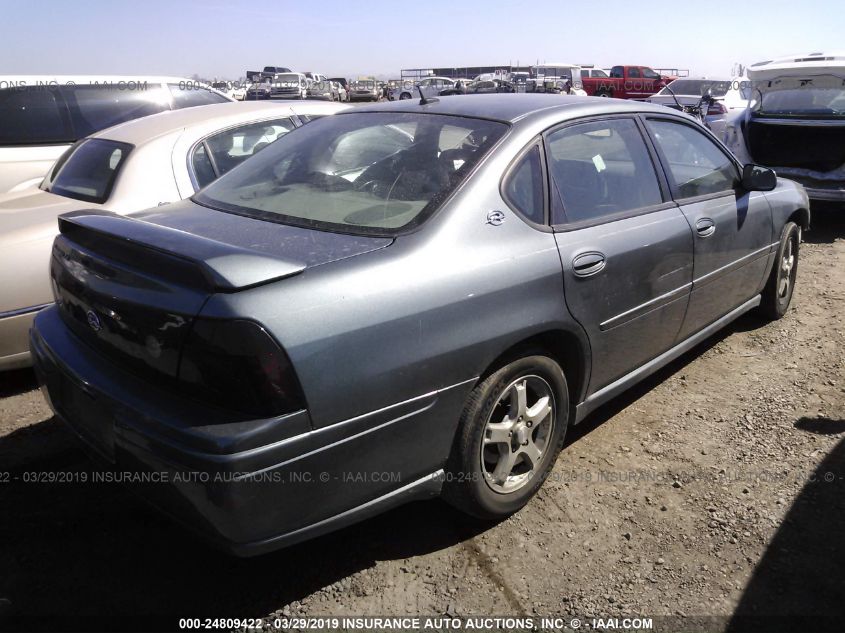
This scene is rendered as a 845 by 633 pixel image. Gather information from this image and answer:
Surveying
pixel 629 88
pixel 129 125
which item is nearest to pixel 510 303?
pixel 129 125

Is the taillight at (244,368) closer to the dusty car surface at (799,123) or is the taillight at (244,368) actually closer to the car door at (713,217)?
the car door at (713,217)

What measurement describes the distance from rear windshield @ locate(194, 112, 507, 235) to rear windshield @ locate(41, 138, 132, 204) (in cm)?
132

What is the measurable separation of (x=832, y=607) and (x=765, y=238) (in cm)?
248

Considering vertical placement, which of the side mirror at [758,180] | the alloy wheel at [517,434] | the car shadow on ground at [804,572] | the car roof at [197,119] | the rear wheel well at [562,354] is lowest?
the car shadow on ground at [804,572]

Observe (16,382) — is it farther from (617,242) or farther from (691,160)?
(691,160)

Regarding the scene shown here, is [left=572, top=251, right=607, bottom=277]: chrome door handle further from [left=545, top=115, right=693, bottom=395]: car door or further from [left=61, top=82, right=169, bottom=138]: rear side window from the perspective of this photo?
[left=61, top=82, right=169, bottom=138]: rear side window

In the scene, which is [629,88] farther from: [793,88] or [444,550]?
[444,550]

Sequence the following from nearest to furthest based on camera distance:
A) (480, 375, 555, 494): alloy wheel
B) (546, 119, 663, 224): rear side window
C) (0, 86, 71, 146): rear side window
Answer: (480, 375, 555, 494): alloy wheel, (546, 119, 663, 224): rear side window, (0, 86, 71, 146): rear side window

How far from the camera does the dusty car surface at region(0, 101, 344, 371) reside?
11.5 feet

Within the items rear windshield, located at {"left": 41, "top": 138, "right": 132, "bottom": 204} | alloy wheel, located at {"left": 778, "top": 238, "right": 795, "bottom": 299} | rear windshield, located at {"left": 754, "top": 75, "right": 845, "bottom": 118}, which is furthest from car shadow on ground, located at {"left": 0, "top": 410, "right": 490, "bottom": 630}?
rear windshield, located at {"left": 754, "top": 75, "right": 845, "bottom": 118}

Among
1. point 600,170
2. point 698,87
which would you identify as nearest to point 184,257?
point 600,170

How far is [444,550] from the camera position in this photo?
8.64ft

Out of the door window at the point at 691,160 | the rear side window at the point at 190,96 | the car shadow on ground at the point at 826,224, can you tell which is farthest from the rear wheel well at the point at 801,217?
the rear side window at the point at 190,96

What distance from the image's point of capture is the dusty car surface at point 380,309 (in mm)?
1958
